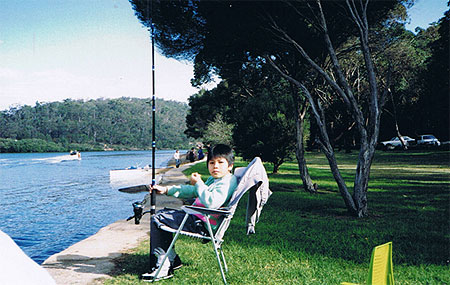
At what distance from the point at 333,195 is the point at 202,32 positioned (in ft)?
18.6

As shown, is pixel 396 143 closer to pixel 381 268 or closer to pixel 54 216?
pixel 54 216

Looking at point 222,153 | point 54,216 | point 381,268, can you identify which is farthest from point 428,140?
point 381,268

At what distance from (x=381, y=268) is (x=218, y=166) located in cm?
210

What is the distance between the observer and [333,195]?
10.2 metres

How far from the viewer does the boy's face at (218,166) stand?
360 centimetres

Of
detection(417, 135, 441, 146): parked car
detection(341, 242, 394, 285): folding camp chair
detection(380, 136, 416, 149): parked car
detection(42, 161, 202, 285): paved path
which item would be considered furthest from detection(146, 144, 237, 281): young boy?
detection(380, 136, 416, 149): parked car

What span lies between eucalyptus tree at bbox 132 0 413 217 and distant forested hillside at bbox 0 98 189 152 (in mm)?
79368

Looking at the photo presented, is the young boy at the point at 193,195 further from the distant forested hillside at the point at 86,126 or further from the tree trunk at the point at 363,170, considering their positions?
the distant forested hillside at the point at 86,126

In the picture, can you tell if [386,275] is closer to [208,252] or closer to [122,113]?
[208,252]

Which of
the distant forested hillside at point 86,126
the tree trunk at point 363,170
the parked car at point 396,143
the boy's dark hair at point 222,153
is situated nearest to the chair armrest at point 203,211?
the boy's dark hair at point 222,153

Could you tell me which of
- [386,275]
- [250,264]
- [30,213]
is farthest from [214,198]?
[30,213]

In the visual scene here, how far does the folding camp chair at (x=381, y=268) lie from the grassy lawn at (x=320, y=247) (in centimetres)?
201

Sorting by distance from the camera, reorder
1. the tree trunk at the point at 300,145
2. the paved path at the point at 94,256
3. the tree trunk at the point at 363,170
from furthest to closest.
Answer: the tree trunk at the point at 300,145 → the tree trunk at the point at 363,170 → the paved path at the point at 94,256

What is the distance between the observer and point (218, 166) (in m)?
3.60
